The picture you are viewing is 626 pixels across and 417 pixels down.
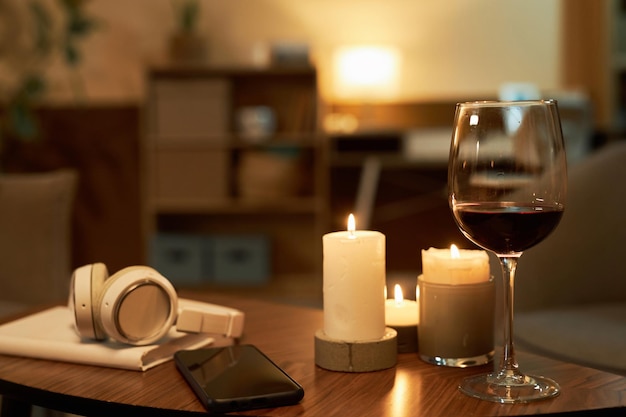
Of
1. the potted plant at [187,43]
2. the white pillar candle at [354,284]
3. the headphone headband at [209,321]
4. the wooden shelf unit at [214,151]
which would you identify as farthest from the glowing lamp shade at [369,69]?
the white pillar candle at [354,284]

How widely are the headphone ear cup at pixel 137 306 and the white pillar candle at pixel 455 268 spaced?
31cm

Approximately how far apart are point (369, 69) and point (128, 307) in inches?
126

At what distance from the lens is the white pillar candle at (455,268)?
935 mm

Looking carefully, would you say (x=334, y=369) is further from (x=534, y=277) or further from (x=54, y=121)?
(x=54, y=121)

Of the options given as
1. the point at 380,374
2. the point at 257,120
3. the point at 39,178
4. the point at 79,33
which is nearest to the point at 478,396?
the point at 380,374

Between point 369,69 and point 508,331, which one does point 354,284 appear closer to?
point 508,331

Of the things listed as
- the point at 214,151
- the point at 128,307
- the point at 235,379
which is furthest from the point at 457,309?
the point at 214,151

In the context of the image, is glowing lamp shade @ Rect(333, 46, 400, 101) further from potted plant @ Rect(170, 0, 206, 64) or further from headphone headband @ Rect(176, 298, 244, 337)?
headphone headband @ Rect(176, 298, 244, 337)

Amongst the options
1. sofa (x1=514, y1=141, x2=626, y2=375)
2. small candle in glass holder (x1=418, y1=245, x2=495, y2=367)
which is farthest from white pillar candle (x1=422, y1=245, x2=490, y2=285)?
sofa (x1=514, y1=141, x2=626, y2=375)

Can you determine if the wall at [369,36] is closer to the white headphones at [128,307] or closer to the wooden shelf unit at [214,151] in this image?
the wooden shelf unit at [214,151]

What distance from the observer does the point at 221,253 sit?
3967mm

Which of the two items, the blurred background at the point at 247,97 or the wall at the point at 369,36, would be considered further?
the wall at the point at 369,36

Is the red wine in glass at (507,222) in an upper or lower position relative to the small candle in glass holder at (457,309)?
upper

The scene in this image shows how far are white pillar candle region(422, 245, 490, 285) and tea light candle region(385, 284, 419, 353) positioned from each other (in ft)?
0.23
